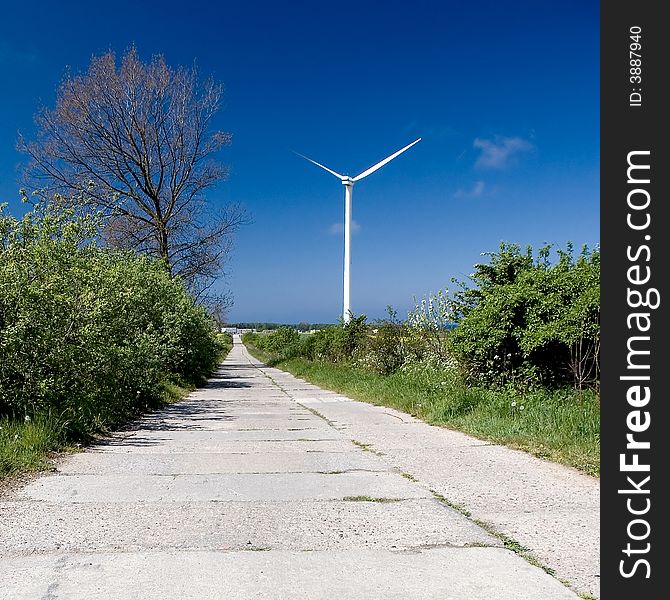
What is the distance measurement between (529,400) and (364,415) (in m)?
3.46

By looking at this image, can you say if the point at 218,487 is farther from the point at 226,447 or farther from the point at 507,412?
the point at 507,412

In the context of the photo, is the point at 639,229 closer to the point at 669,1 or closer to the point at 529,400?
the point at 669,1

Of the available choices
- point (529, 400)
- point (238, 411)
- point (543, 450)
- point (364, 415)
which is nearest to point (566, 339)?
point (529, 400)

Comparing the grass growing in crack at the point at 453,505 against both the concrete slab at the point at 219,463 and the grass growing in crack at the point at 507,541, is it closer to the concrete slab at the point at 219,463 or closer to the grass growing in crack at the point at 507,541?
the grass growing in crack at the point at 507,541

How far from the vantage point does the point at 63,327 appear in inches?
371

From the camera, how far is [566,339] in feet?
32.8

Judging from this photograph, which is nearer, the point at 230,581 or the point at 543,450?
the point at 230,581

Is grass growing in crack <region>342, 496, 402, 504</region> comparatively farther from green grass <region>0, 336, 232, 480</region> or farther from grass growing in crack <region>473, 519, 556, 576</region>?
green grass <region>0, 336, 232, 480</region>

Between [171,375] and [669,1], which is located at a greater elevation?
[669,1]

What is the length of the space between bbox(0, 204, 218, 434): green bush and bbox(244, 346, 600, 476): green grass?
474 cm

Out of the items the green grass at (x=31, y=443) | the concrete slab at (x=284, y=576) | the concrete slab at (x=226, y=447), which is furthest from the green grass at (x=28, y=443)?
the concrete slab at (x=284, y=576)

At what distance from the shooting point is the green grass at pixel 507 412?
7.23m

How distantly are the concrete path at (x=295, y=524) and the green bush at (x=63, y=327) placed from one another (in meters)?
1.24

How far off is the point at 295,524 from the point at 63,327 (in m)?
5.86
